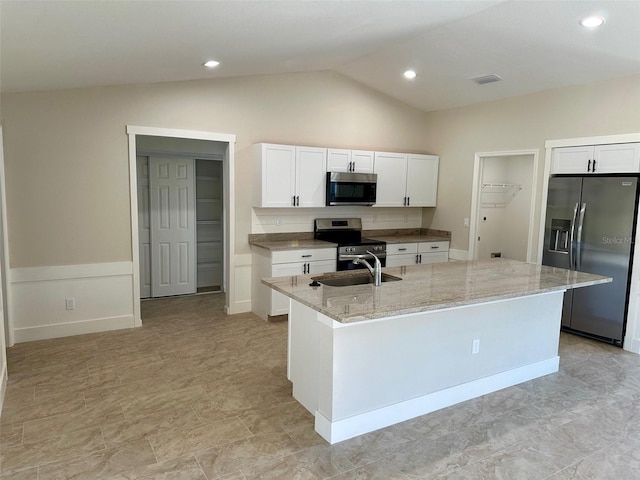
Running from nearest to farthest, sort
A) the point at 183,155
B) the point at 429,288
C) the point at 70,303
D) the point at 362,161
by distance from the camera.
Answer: the point at 429,288
the point at 70,303
the point at 362,161
the point at 183,155

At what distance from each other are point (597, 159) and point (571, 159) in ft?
0.93

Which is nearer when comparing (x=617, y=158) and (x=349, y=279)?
(x=349, y=279)

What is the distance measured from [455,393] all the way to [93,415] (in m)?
2.52

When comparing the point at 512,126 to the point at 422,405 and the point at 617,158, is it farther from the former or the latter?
the point at 422,405

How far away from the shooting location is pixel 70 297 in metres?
4.50

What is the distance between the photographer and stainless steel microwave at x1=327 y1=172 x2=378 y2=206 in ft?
18.1

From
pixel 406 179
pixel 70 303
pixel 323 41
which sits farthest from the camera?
pixel 406 179

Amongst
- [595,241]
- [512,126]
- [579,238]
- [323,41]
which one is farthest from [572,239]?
[323,41]

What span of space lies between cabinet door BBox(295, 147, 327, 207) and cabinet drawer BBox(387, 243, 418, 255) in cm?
107

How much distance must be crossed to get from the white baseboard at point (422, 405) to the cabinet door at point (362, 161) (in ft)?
10.2

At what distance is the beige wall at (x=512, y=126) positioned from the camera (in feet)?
14.5

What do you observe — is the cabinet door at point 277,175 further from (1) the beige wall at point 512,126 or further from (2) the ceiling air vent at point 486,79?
(1) the beige wall at point 512,126

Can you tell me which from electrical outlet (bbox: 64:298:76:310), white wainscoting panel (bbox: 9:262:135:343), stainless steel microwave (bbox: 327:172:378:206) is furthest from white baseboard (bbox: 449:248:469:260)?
electrical outlet (bbox: 64:298:76:310)

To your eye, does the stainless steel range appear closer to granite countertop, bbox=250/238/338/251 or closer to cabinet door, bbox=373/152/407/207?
granite countertop, bbox=250/238/338/251
